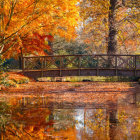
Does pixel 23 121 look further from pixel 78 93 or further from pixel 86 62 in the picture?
pixel 86 62

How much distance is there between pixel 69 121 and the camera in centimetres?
718

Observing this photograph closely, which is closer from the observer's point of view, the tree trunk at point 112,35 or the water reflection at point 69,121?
the water reflection at point 69,121

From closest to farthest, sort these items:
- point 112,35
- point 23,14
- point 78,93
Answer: point 23,14
point 78,93
point 112,35

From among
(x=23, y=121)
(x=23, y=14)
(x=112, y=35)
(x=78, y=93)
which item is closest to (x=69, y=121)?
(x=23, y=121)

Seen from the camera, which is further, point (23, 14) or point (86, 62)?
point (86, 62)

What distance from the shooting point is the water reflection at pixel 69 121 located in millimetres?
5832

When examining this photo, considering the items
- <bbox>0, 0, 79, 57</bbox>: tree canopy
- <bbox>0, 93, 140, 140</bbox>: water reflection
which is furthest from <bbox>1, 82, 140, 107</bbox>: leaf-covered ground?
<bbox>0, 0, 79, 57</bbox>: tree canopy

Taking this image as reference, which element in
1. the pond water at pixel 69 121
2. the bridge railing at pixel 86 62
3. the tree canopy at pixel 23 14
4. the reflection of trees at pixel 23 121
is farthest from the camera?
the bridge railing at pixel 86 62

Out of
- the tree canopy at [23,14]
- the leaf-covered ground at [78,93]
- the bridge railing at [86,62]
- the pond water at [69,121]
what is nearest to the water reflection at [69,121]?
the pond water at [69,121]

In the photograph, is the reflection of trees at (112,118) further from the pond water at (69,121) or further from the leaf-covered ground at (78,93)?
the leaf-covered ground at (78,93)

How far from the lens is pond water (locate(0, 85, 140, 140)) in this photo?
581cm

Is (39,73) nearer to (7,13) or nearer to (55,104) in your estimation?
(7,13)

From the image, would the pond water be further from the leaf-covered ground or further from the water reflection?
the leaf-covered ground

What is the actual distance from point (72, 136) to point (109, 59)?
48.5ft
